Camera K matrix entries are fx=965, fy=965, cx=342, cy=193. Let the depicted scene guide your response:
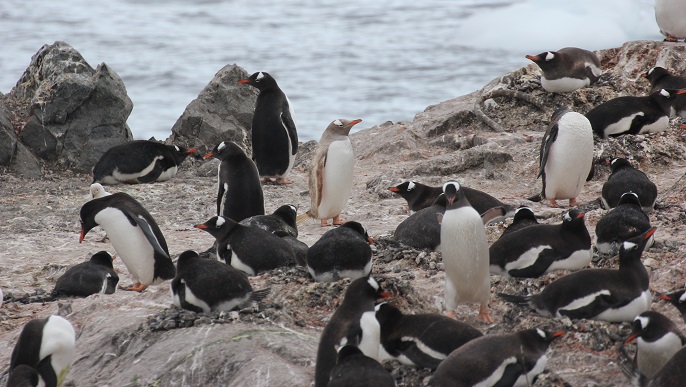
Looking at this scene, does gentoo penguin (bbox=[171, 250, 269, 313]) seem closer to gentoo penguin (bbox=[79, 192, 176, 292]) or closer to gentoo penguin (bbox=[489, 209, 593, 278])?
gentoo penguin (bbox=[489, 209, 593, 278])

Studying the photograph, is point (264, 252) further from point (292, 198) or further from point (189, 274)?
point (292, 198)

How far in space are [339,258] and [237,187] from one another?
2.44m

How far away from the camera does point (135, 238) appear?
5.94 metres

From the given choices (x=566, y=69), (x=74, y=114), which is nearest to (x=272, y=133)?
(x=74, y=114)

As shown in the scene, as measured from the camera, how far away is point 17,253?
676 cm

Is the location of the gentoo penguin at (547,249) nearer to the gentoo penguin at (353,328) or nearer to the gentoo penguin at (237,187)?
the gentoo penguin at (353,328)

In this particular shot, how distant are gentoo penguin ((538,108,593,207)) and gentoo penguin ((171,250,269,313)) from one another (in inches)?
121

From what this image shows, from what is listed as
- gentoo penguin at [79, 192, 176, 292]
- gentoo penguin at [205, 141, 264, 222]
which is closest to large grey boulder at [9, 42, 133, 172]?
gentoo penguin at [205, 141, 264, 222]

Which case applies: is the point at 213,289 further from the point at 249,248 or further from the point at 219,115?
the point at 219,115

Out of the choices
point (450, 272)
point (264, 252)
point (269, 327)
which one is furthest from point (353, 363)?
point (264, 252)

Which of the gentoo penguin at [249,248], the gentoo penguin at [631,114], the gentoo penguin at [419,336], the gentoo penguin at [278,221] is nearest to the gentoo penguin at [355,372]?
the gentoo penguin at [419,336]

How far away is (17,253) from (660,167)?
501 centimetres

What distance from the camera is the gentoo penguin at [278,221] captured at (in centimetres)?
597

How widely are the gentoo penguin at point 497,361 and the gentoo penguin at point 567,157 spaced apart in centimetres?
337
